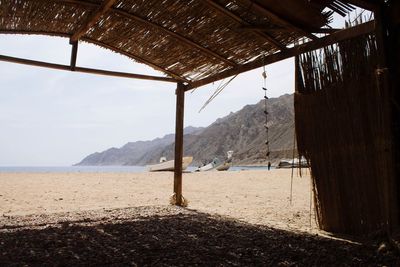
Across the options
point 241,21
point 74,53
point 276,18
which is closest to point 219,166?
point 74,53

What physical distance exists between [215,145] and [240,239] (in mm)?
107994

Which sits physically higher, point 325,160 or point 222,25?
point 222,25

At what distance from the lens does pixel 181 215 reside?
19.3 feet

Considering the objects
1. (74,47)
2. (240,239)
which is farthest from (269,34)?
(74,47)

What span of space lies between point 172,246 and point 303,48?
10.2 ft

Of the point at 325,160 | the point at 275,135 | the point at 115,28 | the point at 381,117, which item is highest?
the point at 275,135

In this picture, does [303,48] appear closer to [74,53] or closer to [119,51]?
[119,51]

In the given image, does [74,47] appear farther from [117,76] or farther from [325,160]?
[325,160]

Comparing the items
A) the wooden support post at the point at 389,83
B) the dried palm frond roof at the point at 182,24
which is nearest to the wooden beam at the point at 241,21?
the dried palm frond roof at the point at 182,24

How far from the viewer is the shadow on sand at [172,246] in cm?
314

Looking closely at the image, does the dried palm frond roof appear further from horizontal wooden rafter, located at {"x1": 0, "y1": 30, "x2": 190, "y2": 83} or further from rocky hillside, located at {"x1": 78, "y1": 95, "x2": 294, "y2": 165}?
rocky hillside, located at {"x1": 78, "y1": 95, "x2": 294, "y2": 165}

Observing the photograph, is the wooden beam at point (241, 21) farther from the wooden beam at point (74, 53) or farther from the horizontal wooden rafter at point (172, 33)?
the wooden beam at point (74, 53)

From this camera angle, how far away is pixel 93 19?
16.3 feet

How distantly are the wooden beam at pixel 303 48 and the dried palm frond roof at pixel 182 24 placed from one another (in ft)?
0.34
